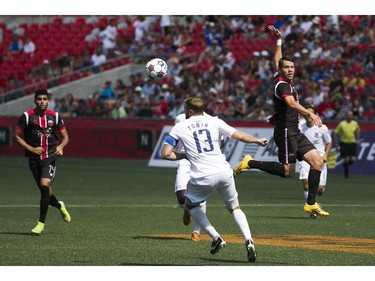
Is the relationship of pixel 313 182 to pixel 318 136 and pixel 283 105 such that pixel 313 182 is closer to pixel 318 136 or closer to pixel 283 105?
pixel 283 105

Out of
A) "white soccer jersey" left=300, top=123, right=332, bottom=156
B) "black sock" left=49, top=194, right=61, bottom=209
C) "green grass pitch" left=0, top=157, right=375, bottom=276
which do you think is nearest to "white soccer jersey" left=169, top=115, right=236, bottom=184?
"green grass pitch" left=0, top=157, right=375, bottom=276

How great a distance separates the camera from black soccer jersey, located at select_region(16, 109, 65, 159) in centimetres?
1608

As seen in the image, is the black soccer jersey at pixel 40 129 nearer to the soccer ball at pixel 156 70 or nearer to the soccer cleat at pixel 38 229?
the soccer cleat at pixel 38 229

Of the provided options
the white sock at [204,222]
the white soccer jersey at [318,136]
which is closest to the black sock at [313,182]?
the white sock at [204,222]

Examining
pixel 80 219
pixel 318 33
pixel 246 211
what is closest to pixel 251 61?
pixel 318 33

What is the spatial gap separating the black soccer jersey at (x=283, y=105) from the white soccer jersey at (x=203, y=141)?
9.35 ft

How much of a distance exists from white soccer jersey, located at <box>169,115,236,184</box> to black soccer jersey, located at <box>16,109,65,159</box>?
433 cm

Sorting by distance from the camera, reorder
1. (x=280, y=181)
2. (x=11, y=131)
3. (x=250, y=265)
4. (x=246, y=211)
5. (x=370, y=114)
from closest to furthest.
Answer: (x=250, y=265), (x=246, y=211), (x=280, y=181), (x=370, y=114), (x=11, y=131)

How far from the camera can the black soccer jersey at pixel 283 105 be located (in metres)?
14.9

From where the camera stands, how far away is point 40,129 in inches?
633

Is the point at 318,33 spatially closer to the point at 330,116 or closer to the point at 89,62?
the point at 330,116

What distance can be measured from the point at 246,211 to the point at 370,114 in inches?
528

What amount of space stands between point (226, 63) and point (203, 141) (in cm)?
2602

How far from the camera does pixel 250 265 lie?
11.7 m
